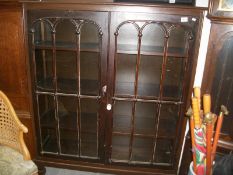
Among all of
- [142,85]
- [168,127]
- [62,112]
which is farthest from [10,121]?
[168,127]

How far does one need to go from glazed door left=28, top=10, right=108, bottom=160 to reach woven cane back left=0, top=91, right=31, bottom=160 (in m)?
0.29

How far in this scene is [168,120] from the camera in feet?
6.67

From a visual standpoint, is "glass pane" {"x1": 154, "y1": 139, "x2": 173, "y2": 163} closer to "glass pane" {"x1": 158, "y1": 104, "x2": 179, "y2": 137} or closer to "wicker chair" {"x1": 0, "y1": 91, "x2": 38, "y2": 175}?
"glass pane" {"x1": 158, "y1": 104, "x2": 179, "y2": 137}

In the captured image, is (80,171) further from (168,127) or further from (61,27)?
(61,27)

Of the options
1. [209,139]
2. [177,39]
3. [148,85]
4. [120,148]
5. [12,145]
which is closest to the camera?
[209,139]

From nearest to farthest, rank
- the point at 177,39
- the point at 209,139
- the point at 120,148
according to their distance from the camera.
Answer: the point at 209,139, the point at 177,39, the point at 120,148

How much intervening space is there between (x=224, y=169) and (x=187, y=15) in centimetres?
114

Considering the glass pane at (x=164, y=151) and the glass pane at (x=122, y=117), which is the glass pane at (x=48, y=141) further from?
the glass pane at (x=164, y=151)

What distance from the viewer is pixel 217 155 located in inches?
65.9

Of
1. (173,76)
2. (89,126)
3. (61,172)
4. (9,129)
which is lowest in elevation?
(61,172)

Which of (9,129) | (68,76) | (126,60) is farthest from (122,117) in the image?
(9,129)

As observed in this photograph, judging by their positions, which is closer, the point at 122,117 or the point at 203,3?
the point at 203,3

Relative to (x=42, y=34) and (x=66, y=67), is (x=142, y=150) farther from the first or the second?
(x=42, y=34)

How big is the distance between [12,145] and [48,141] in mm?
558
